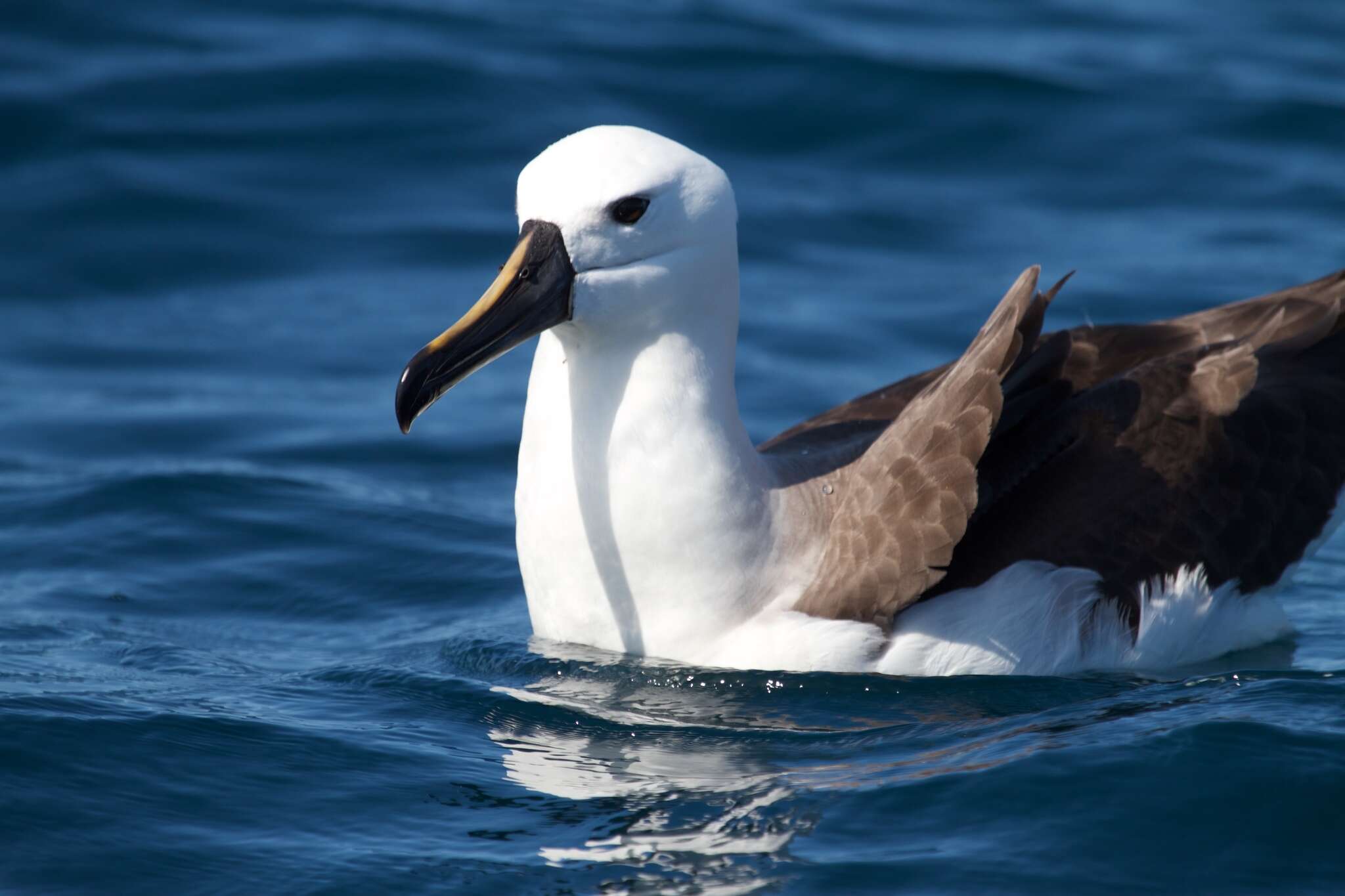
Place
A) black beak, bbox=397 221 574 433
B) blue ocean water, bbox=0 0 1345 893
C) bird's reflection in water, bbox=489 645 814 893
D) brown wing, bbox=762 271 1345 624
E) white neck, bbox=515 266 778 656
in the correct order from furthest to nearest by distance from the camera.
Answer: white neck, bbox=515 266 778 656
brown wing, bbox=762 271 1345 624
black beak, bbox=397 221 574 433
blue ocean water, bbox=0 0 1345 893
bird's reflection in water, bbox=489 645 814 893

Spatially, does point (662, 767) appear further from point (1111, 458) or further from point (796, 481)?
point (1111, 458)

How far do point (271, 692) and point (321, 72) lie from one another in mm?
8657

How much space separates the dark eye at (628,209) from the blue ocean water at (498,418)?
163 centimetres

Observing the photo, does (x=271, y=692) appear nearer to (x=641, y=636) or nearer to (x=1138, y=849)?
(x=641, y=636)

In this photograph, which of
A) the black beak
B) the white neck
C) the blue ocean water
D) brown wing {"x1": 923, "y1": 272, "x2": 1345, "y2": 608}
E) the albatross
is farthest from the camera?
brown wing {"x1": 923, "y1": 272, "x2": 1345, "y2": 608}

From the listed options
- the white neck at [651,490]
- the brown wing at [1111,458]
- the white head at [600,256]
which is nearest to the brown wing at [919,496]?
the brown wing at [1111,458]

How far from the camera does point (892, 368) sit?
1189 cm

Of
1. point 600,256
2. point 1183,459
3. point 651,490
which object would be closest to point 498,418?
point 651,490

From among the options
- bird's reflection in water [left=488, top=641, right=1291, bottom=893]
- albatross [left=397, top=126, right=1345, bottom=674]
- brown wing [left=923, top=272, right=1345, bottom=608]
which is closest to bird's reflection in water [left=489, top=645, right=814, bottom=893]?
bird's reflection in water [left=488, top=641, right=1291, bottom=893]

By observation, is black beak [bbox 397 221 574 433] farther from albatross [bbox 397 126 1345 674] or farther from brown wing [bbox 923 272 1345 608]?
brown wing [bbox 923 272 1345 608]

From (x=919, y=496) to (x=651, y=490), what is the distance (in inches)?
37.2

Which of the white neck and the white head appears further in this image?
the white neck

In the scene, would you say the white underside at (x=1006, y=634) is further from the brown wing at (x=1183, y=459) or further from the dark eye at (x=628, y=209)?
the dark eye at (x=628, y=209)

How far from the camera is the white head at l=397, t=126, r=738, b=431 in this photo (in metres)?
6.17
